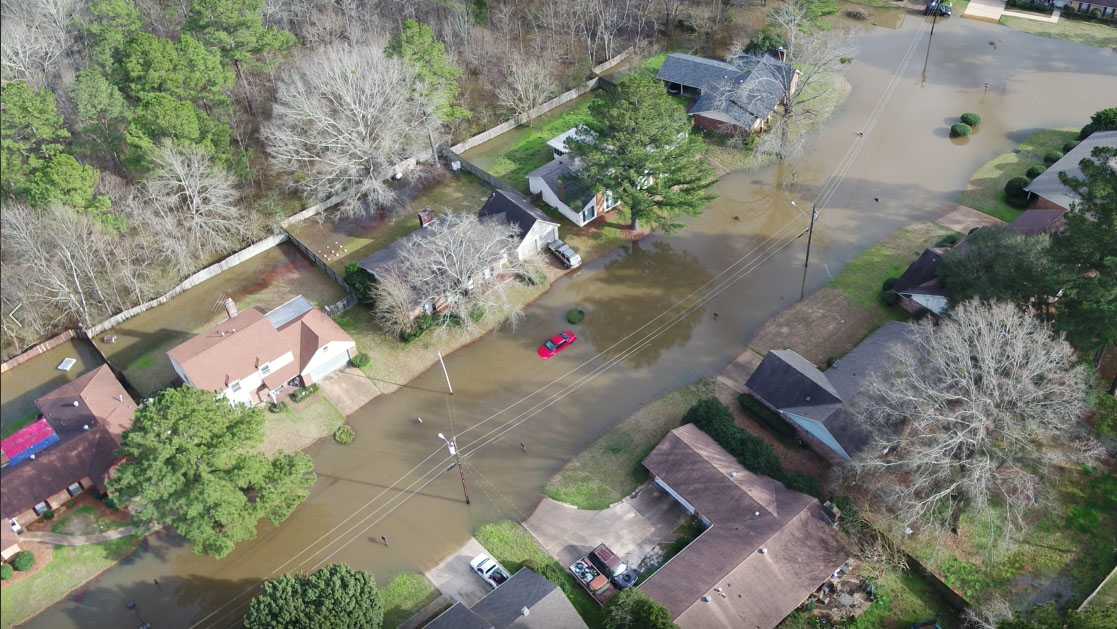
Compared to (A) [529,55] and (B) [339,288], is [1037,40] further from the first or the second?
(B) [339,288]

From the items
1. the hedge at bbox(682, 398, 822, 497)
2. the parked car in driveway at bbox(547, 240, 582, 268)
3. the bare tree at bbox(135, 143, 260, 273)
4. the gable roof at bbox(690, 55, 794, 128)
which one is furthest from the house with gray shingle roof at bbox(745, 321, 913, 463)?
the bare tree at bbox(135, 143, 260, 273)

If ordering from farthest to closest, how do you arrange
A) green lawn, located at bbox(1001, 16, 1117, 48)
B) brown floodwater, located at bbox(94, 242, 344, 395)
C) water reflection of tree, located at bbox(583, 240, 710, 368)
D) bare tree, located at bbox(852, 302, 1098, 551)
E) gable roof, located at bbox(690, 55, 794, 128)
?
1. green lawn, located at bbox(1001, 16, 1117, 48)
2. gable roof, located at bbox(690, 55, 794, 128)
3. brown floodwater, located at bbox(94, 242, 344, 395)
4. water reflection of tree, located at bbox(583, 240, 710, 368)
5. bare tree, located at bbox(852, 302, 1098, 551)

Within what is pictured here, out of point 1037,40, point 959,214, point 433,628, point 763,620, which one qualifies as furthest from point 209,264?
point 1037,40

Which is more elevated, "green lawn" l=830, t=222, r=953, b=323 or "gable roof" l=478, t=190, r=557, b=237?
"gable roof" l=478, t=190, r=557, b=237

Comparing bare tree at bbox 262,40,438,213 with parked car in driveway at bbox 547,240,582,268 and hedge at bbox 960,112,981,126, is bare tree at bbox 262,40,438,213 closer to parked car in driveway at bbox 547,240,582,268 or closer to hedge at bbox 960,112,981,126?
parked car in driveway at bbox 547,240,582,268

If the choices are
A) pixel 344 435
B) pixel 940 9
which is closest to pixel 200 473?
pixel 344 435

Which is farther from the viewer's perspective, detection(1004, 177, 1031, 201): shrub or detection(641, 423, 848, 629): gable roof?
detection(1004, 177, 1031, 201): shrub
